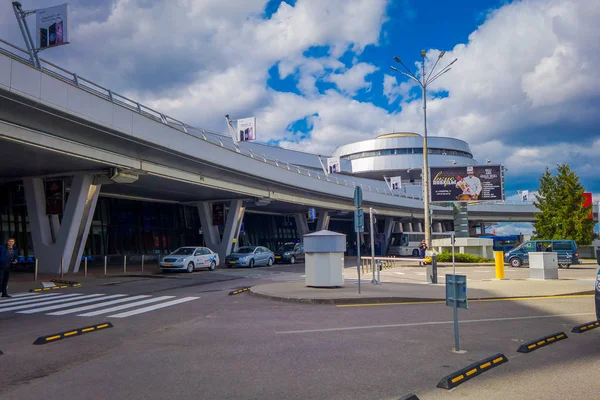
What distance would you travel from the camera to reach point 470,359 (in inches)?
268

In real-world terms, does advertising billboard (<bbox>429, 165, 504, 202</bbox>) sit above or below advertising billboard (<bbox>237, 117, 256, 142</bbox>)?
below

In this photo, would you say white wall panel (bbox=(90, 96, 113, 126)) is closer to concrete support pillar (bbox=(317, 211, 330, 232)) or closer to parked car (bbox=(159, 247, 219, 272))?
parked car (bbox=(159, 247, 219, 272))

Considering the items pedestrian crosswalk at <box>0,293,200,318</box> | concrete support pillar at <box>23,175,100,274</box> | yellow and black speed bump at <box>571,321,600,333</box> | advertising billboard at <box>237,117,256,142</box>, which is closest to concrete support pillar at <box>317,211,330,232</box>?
advertising billboard at <box>237,117,256,142</box>

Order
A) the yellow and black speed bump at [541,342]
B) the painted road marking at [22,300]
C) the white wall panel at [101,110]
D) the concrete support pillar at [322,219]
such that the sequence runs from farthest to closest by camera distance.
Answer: the concrete support pillar at [322,219] → the white wall panel at [101,110] → the painted road marking at [22,300] → the yellow and black speed bump at [541,342]

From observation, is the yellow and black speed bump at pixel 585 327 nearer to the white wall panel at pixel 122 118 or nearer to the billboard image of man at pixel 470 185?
the white wall panel at pixel 122 118

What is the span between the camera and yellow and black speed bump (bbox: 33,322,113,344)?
26.9 ft

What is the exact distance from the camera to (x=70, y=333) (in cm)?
873

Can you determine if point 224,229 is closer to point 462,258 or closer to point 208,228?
point 208,228

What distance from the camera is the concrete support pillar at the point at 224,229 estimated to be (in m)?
39.8

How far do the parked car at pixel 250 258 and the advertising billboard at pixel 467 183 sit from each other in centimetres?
1542

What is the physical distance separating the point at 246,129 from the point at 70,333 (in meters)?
28.8

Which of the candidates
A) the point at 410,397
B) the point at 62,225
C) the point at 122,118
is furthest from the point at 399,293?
the point at 62,225

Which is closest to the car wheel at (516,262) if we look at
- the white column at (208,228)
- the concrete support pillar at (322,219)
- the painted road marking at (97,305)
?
the white column at (208,228)

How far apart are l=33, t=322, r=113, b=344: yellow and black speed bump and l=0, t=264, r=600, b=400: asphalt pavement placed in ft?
0.49
